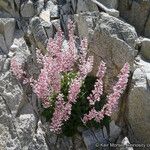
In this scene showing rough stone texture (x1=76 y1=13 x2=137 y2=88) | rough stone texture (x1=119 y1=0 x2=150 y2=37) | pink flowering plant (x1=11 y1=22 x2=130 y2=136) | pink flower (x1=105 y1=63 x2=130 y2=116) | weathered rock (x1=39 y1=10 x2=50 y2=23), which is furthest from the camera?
rough stone texture (x1=119 y1=0 x2=150 y2=37)

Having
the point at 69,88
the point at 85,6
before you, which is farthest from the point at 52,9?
the point at 69,88

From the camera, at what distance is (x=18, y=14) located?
41.0ft

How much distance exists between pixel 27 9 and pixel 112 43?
10.2ft

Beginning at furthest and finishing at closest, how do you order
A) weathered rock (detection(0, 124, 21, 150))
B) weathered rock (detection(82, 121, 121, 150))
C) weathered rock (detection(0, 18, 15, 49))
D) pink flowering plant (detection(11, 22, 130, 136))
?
weathered rock (detection(0, 18, 15, 49)), weathered rock (detection(82, 121, 121, 150)), weathered rock (detection(0, 124, 21, 150)), pink flowering plant (detection(11, 22, 130, 136))

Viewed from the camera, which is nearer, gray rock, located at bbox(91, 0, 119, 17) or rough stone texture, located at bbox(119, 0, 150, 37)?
gray rock, located at bbox(91, 0, 119, 17)

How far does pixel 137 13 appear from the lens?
41.8ft

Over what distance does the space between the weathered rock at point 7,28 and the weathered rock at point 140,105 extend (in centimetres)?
359

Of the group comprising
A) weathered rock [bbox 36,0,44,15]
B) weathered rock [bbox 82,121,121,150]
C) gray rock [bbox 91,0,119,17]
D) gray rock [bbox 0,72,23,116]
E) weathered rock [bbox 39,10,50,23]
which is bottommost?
weathered rock [bbox 82,121,121,150]

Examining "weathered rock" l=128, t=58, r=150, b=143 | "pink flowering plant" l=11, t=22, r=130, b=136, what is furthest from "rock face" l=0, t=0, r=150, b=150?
"pink flowering plant" l=11, t=22, r=130, b=136

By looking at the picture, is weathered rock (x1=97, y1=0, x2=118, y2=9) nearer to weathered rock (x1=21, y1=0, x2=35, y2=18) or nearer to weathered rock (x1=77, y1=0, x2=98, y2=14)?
weathered rock (x1=77, y1=0, x2=98, y2=14)

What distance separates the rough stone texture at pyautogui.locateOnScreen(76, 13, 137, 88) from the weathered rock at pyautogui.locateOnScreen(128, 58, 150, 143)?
1.40 feet

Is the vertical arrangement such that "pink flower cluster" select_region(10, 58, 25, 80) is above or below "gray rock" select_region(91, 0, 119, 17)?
below

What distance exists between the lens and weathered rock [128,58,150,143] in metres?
10.3

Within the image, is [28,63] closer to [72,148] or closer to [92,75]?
[92,75]
